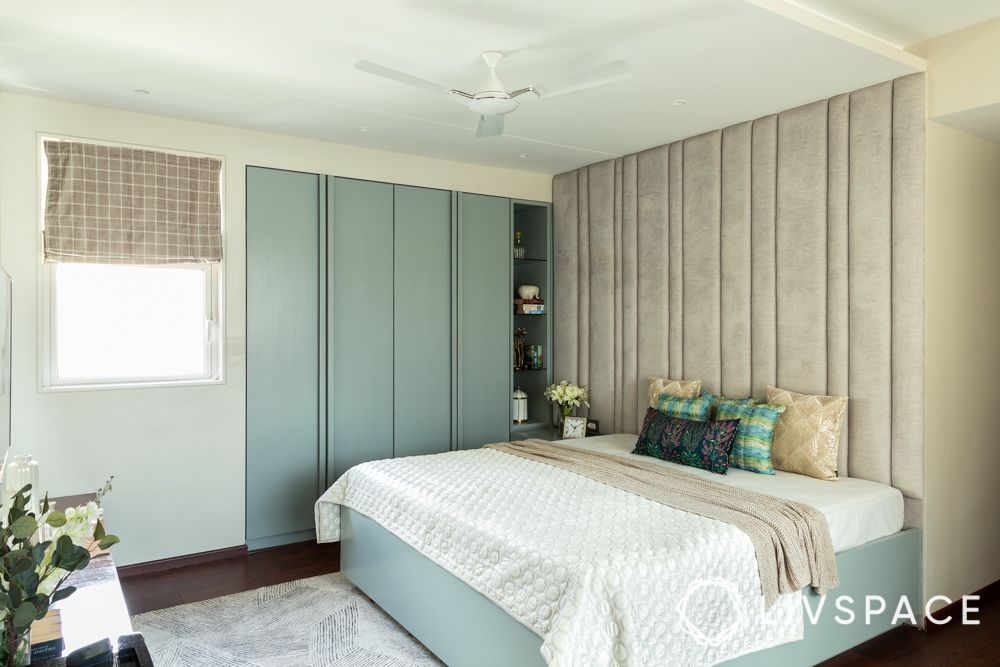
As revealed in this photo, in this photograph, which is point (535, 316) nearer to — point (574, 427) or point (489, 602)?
point (574, 427)

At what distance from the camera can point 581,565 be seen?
2.15 m

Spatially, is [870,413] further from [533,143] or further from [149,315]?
[149,315]

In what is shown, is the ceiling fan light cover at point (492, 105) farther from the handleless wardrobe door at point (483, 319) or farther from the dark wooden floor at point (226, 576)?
the dark wooden floor at point (226, 576)

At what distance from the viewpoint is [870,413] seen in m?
3.31

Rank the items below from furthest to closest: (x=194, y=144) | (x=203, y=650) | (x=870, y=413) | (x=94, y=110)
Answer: (x=194, y=144), (x=94, y=110), (x=870, y=413), (x=203, y=650)

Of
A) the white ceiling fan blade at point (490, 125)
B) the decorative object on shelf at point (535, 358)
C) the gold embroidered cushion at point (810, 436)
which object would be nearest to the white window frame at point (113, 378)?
the white ceiling fan blade at point (490, 125)

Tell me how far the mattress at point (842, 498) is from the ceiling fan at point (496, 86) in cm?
190

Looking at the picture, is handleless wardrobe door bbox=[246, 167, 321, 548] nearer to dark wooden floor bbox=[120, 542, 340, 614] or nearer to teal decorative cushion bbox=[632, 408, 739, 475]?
dark wooden floor bbox=[120, 542, 340, 614]

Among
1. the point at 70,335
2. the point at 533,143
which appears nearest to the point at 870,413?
the point at 533,143

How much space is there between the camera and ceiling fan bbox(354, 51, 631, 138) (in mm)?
2531

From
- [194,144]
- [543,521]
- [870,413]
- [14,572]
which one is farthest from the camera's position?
[194,144]

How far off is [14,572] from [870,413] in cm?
339

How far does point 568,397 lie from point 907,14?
9.89 feet

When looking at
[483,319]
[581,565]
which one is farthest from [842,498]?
[483,319]
